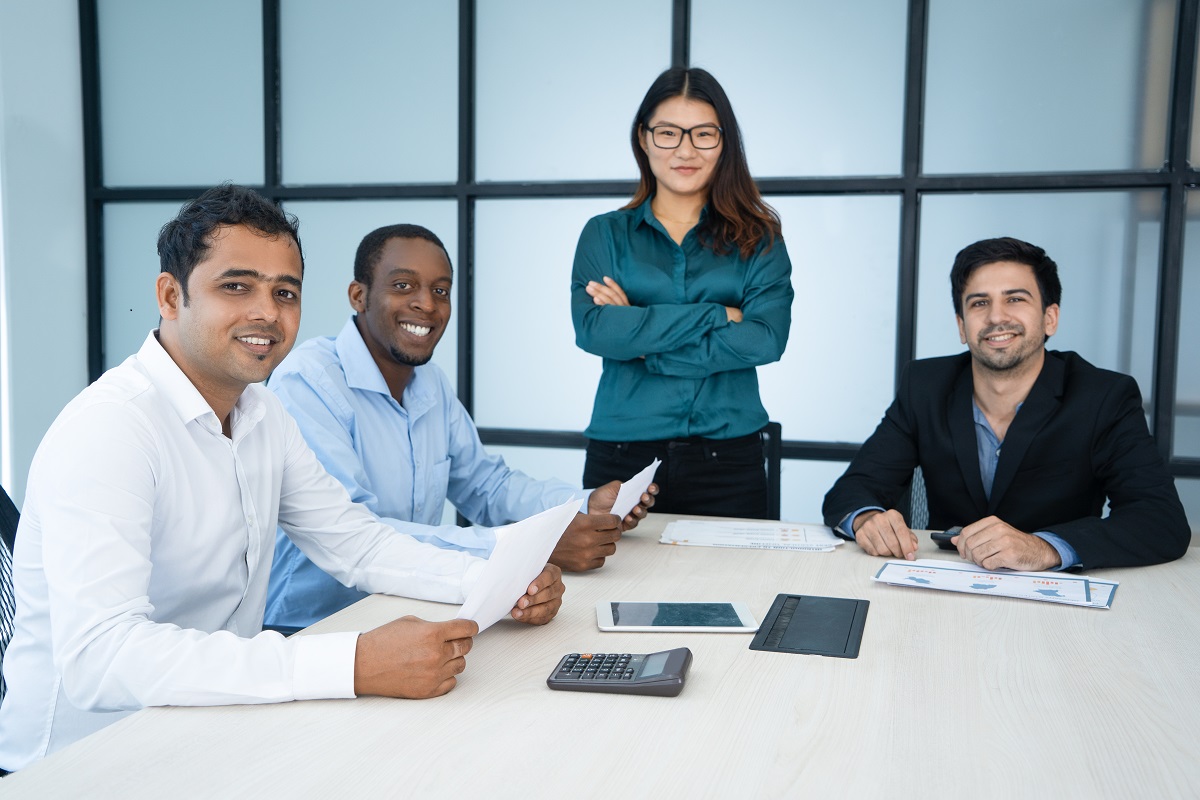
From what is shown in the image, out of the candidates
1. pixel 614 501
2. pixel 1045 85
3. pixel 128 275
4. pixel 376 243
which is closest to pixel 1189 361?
pixel 1045 85

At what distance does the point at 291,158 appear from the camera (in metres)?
4.30

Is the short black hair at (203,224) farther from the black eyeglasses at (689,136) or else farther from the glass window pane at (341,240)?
the glass window pane at (341,240)

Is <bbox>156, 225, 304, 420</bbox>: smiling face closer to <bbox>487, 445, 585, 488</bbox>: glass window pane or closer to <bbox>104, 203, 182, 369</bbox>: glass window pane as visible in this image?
<bbox>487, 445, 585, 488</bbox>: glass window pane

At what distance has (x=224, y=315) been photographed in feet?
5.16

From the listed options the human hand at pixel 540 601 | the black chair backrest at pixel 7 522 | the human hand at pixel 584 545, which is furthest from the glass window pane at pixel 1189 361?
the black chair backrest at pixel 7 522

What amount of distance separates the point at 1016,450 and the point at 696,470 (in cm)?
78

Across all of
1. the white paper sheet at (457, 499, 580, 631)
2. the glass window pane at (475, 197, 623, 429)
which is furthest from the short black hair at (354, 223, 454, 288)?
the glass window pane at (475, 197, 623, 429)

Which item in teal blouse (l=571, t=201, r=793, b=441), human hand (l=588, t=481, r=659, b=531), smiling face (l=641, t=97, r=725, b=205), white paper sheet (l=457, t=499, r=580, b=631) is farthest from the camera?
smiling face (l=641, t=97, r=725, b=205)

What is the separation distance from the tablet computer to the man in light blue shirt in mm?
268

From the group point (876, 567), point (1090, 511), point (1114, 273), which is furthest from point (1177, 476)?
point (876, 567)

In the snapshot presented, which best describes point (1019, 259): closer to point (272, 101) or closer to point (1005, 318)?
point (1005, 318)

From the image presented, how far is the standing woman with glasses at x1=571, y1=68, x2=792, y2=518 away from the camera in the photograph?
8.14 feet

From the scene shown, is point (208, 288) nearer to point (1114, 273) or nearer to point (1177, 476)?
point (1114, 273)

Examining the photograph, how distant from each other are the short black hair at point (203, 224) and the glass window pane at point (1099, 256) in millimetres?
2845
